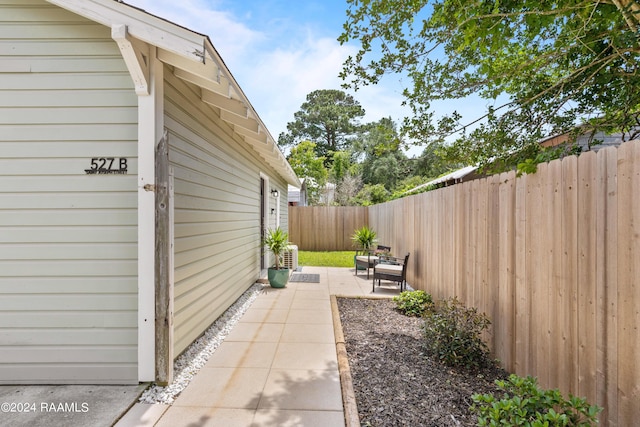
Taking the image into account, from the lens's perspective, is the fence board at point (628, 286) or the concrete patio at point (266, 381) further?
the concrete patio at point (266, 381)

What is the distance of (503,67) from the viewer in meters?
3.35

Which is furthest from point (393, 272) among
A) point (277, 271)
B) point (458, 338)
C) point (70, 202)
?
point (70, 202)

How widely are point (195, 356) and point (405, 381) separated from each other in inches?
81.6

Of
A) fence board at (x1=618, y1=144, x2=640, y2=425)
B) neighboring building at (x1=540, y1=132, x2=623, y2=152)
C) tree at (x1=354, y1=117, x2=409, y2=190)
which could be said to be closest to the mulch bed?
fence board at (x1=618, y1=144, x2=640, y2=425)

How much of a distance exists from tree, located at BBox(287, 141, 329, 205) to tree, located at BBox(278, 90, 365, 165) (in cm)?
265

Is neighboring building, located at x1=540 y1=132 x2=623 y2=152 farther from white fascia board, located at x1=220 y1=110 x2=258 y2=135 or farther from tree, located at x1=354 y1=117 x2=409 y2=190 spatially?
tree, located at x1=354 y1=117 x2=409 y2=190

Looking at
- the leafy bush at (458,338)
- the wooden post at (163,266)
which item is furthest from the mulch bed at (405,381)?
the wooden post at (163,266)

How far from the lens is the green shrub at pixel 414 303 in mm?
4578

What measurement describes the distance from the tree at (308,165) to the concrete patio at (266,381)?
18.9 metres

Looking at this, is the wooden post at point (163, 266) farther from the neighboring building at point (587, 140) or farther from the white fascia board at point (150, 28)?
the neighboring building at point (587, 140)

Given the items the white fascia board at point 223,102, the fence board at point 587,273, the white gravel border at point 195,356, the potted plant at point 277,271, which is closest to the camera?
the fence board at point 587,273

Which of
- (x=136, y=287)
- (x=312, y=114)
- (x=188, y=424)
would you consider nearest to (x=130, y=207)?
(x=136, y=287)

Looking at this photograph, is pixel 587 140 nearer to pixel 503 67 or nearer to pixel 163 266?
pixel 503 67

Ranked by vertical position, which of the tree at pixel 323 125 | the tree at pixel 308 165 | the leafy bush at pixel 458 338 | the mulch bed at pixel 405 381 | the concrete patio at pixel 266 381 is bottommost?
the concrete patio at pixel 266 381
